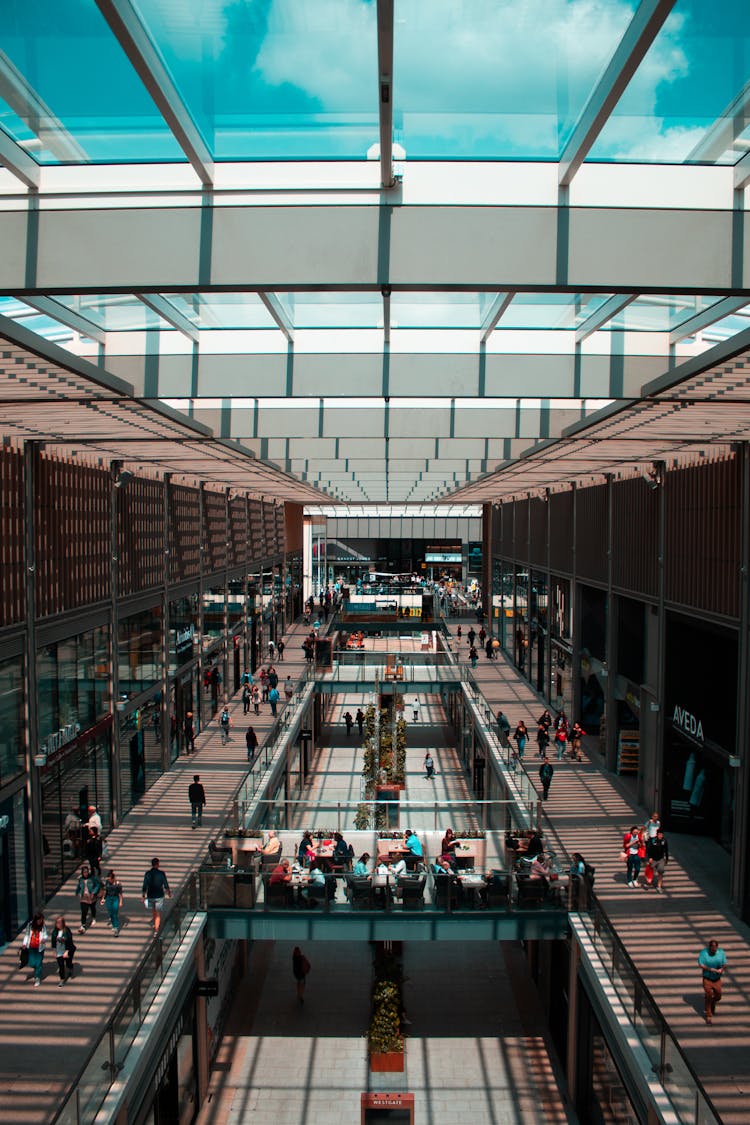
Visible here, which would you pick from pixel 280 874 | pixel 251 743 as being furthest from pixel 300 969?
pixel 251 743

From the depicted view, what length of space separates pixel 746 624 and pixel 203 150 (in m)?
8.80

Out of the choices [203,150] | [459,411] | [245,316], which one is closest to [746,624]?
[459,411]

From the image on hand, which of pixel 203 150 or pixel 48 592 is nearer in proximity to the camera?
pixel 203 150

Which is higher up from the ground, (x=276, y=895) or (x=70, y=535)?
(x=70, y=535)

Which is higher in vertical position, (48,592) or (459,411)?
(459,411)

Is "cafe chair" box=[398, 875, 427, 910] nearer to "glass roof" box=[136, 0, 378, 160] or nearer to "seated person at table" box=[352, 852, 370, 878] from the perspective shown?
"seated person at table" box=[352, 852, 370, 878]

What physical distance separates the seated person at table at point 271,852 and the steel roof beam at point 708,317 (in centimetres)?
821

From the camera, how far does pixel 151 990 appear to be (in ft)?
27.2

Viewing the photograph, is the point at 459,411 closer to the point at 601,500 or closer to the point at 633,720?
the point at 601,500

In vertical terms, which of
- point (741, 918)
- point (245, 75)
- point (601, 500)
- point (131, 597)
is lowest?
point (741, 918)

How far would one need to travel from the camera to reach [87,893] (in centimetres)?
1022

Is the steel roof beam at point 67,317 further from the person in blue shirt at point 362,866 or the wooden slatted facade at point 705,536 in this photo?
the wooden slatted facade at point 705,536

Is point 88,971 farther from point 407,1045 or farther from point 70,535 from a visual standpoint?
point 70,535

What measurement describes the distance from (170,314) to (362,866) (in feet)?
25.3
